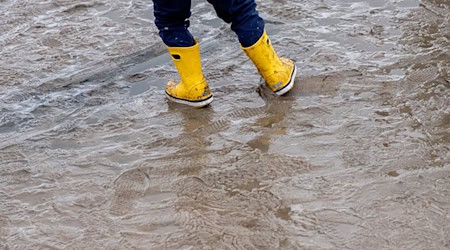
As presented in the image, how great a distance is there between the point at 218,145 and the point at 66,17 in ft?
8.07

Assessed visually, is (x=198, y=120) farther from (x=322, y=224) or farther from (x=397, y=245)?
(x=397, y=245)

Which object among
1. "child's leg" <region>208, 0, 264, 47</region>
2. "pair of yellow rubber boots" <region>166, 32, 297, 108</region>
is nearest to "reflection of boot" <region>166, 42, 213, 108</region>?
"pair of yellow rubber boots" <region>166, 32, 297, 108</region>

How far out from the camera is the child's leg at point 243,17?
3547mm

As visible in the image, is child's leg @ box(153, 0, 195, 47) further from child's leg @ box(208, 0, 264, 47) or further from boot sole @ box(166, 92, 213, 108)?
boot sole @ box(166, 92, 213, 108)

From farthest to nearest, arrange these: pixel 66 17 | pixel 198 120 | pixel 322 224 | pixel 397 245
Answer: pixel 66 17, pixel 198 120, pixel 322 224, pixel 397 245

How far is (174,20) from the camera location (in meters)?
3.61

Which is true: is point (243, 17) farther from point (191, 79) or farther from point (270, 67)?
point (191, 79)

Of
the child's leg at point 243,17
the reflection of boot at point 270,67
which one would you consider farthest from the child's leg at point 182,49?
the reflection of boot at point 270,67

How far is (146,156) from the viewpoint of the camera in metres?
3.30

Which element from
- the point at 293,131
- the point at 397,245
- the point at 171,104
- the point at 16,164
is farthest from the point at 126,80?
the point at 397,245

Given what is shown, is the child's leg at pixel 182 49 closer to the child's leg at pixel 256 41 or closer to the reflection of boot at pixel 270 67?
the child's leg at pixel 256 41

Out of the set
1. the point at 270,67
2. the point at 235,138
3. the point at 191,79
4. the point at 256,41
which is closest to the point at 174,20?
the point at 191,79

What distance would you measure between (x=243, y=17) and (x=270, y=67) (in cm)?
33

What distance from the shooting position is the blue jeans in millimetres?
3531
